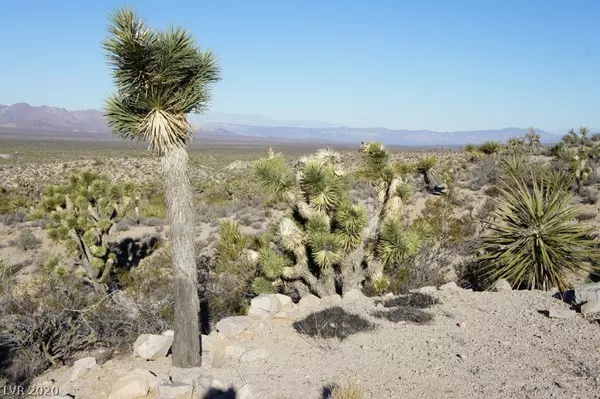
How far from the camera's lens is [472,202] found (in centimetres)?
2128

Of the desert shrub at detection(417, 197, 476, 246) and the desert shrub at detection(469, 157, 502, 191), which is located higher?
the desert shrub at detection(469, 157, 502, 191)

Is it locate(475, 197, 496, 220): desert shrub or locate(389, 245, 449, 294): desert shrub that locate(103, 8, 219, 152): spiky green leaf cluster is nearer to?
locate(389, 245, 449, 294): desert shrub

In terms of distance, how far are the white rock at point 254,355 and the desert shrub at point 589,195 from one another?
1672cm

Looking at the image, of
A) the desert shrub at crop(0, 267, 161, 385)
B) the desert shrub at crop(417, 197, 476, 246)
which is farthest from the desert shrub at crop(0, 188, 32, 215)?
the desert shrub at crop(417, 197, 476, 246)

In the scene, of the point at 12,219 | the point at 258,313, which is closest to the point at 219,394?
the point at 258,313

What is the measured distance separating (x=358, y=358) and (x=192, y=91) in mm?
4165

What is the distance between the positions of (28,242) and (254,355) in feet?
43.3

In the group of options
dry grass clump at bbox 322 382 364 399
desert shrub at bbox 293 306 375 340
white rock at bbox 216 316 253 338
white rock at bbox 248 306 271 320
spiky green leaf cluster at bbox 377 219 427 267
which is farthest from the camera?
spiky green leaf cluster at bbox 377 219 427 267

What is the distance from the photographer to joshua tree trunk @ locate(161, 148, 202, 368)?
20.4 feet

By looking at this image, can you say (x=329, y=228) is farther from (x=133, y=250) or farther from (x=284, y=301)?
(x=133, y=250)

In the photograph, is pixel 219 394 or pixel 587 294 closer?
pixel 219 394

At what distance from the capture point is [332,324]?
25.6 ft

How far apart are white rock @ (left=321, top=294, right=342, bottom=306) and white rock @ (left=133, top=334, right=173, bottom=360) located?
10.4 feet

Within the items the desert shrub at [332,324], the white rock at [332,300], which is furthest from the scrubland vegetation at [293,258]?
the desert shrub at [332,324]
